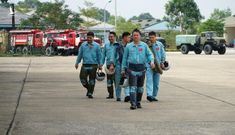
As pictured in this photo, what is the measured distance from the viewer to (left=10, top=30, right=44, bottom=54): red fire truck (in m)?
51.7

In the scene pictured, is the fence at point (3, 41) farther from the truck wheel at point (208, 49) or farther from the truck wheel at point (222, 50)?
the truck wheel at point (222, 50)

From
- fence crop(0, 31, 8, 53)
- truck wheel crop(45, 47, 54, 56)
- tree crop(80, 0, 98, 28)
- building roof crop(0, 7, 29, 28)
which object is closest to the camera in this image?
truck wheel crop(45, 47, 54, 56)

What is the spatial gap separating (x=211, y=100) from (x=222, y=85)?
4.38m

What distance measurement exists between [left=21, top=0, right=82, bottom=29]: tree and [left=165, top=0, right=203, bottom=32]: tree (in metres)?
35.8

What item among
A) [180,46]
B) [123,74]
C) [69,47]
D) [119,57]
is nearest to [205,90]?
[119,57]

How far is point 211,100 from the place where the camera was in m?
13.5

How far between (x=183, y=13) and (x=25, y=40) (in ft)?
169

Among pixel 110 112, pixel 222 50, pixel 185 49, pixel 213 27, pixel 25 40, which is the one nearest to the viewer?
pixel 110 112

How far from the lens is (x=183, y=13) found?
9988cm

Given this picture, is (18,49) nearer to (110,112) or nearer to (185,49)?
(185,49)

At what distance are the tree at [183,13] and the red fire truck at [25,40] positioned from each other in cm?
4933

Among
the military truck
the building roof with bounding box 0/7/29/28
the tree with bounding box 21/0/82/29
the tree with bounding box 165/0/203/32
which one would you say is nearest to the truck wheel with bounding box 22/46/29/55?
the tree with bounding box 21/0/82/29

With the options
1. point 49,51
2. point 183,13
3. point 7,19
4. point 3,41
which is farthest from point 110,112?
point 183,13

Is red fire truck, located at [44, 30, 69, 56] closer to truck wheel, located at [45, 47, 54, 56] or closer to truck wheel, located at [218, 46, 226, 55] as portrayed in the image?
truck wheel, located at [45, 47, 54, 56]
